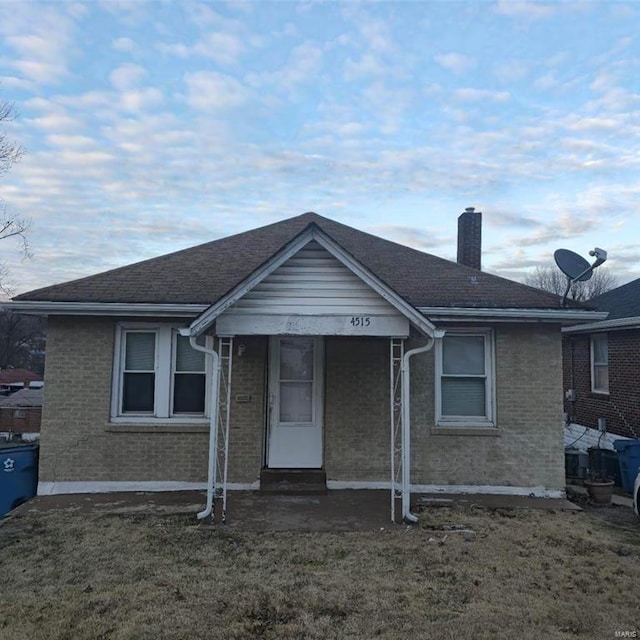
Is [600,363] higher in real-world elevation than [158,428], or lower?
higher

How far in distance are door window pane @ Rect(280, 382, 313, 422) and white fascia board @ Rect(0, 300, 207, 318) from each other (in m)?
1.99

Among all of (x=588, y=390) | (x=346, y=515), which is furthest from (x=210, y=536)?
(x=588, y=390)

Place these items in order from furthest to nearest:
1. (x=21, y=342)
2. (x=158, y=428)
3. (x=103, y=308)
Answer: (x=21, y=342)
(x=158, y=428)
(x=103, y=308)

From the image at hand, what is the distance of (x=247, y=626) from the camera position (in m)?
4.34

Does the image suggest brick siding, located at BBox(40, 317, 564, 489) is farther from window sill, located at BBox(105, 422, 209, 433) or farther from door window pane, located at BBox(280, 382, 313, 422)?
door window pane, located at BBox(280, 382, 313, 422)

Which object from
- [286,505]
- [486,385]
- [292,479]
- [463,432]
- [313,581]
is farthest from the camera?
[486,385]

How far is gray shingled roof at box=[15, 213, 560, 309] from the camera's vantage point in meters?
8.66

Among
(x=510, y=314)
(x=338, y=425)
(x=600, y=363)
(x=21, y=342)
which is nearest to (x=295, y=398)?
(x=338, y=425)

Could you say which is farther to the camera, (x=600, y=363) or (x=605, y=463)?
(x=600, y=363)

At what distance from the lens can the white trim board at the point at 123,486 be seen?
845cm

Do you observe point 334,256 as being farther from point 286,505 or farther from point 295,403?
point 286,505

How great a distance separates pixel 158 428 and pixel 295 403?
7.51 ft

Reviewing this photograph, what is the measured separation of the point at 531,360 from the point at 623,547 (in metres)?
3.30

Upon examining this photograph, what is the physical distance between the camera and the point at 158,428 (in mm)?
8617
